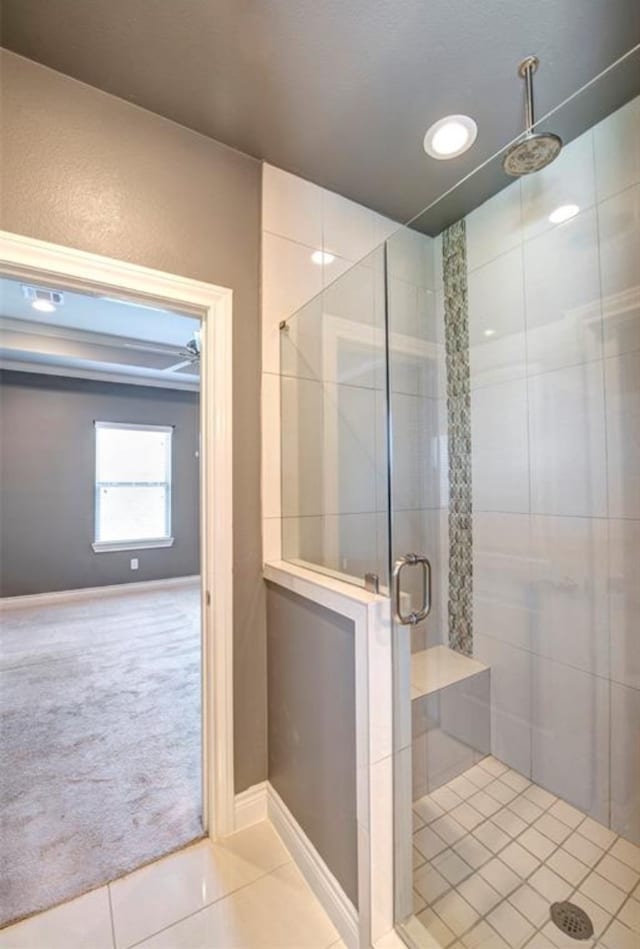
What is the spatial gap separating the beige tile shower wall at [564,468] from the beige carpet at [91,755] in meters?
1.56

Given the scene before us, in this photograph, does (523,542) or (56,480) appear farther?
(56,480)

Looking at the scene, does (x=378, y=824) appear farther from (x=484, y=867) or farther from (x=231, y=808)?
(x=231, y=808)

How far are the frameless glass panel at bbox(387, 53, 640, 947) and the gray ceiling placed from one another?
0.19 metres

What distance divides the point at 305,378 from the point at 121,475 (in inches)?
171

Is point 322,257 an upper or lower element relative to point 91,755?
upper

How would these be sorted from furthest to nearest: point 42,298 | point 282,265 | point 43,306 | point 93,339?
1. point 93,339
2. point 43,306
3. point 42,298
4. point 282,265

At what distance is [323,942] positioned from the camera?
1221 mm

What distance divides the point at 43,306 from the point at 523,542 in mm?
4122

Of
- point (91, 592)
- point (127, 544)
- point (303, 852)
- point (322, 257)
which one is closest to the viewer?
point (303, 852)

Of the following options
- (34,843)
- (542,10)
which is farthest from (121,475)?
(542,10)

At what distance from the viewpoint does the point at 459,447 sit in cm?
214

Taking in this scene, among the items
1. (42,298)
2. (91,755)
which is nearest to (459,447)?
(91,755)

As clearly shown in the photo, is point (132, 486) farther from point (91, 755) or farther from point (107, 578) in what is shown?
point (91, 755)

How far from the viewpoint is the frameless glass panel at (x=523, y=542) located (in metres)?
1.33
